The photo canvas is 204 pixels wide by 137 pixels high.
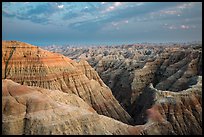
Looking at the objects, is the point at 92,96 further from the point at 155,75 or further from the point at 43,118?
the point at 155,75

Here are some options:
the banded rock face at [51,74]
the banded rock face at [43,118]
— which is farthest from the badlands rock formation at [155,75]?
the banded rock face at [43,118]

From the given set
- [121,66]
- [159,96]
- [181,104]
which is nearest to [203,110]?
[181,104]

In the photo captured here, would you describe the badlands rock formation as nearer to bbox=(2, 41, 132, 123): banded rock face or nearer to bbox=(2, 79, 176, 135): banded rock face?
bbox=(2, 41, 132, 123): banded rock face

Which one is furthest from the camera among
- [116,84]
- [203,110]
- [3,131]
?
[116,84]

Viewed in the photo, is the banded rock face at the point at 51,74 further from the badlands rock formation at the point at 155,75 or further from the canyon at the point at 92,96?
the badlands rock formation at the point at 155,75

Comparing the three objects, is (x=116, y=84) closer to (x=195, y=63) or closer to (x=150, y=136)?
(x=195, y=63)

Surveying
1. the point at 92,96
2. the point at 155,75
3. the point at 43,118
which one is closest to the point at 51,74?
the point at 92,96

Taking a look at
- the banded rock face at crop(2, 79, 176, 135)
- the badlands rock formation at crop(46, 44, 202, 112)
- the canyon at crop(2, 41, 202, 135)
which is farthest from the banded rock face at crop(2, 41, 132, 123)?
the banded rock face at crop(2, 79, 176, 135)
